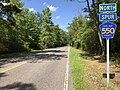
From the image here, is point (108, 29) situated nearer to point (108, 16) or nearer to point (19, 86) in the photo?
point (108, 16)

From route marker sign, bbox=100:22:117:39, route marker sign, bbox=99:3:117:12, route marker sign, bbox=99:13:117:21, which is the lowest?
route marker sign, bbox=100:22:117:39

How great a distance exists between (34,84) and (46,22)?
75.2 meters

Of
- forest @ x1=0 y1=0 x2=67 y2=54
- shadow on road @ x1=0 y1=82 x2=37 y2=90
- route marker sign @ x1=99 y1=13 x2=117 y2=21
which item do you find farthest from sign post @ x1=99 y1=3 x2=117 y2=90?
forest @ x1=0 y1=0 x2=67 y2=54

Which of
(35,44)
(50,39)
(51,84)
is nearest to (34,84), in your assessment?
(51,84)

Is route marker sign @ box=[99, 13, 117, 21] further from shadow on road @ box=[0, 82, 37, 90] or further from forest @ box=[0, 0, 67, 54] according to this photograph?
forest @ box=[0, 0, 67, 54]

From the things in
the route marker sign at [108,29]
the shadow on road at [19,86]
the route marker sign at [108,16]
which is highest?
the route marker sign at [108,16]

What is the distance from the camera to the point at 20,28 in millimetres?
51812

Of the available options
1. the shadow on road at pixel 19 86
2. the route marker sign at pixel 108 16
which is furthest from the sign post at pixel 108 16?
the shadow on road at pixel 19 86

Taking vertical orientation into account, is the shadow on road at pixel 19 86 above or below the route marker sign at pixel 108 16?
below

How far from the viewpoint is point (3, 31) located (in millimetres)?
34125

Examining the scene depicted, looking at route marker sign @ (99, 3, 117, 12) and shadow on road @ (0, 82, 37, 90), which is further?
shadow on road @ (0, 82, 37, 90)

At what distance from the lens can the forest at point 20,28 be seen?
111ft

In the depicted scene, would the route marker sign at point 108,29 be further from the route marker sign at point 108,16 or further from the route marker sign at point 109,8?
the route marker sign at point 109,8

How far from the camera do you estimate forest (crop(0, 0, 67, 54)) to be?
111 feet
